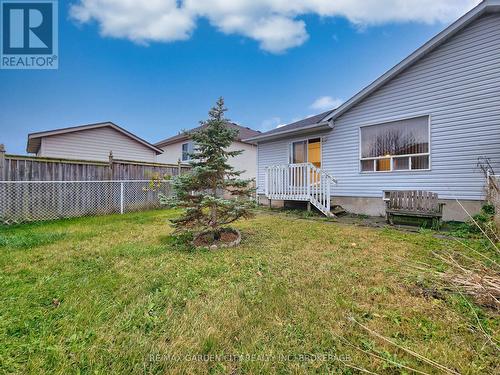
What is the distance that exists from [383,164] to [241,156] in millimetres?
12255

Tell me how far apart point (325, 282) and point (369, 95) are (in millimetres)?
7946

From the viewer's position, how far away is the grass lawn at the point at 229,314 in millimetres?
1689

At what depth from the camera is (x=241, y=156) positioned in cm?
1916

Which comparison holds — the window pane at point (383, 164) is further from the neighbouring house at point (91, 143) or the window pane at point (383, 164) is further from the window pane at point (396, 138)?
the neighbouring house at point (91, 143)

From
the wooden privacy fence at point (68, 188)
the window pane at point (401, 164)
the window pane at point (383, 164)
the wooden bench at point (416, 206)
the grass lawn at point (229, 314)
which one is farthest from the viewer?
the window pane at point (383, 164)

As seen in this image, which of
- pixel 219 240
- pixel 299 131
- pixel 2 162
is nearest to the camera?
pixel 219 240

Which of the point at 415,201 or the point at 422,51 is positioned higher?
the point at 422,51

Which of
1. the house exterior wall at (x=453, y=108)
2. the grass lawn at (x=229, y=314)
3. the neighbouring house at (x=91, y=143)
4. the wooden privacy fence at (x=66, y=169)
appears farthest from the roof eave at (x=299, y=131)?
the neighbouring house at (x=91, y=143)

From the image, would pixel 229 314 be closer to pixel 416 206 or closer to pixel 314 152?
pixel 416 206

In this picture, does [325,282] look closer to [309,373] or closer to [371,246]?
[309,373]

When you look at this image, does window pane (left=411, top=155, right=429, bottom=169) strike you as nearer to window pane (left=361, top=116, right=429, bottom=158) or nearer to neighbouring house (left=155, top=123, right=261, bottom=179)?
window pane (left=361, top=116, right=429, bottom=158)

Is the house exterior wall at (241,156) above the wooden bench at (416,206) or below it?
above

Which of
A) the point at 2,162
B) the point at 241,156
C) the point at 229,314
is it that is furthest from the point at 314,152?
the point at 2,162

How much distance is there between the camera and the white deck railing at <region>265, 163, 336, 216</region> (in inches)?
339
